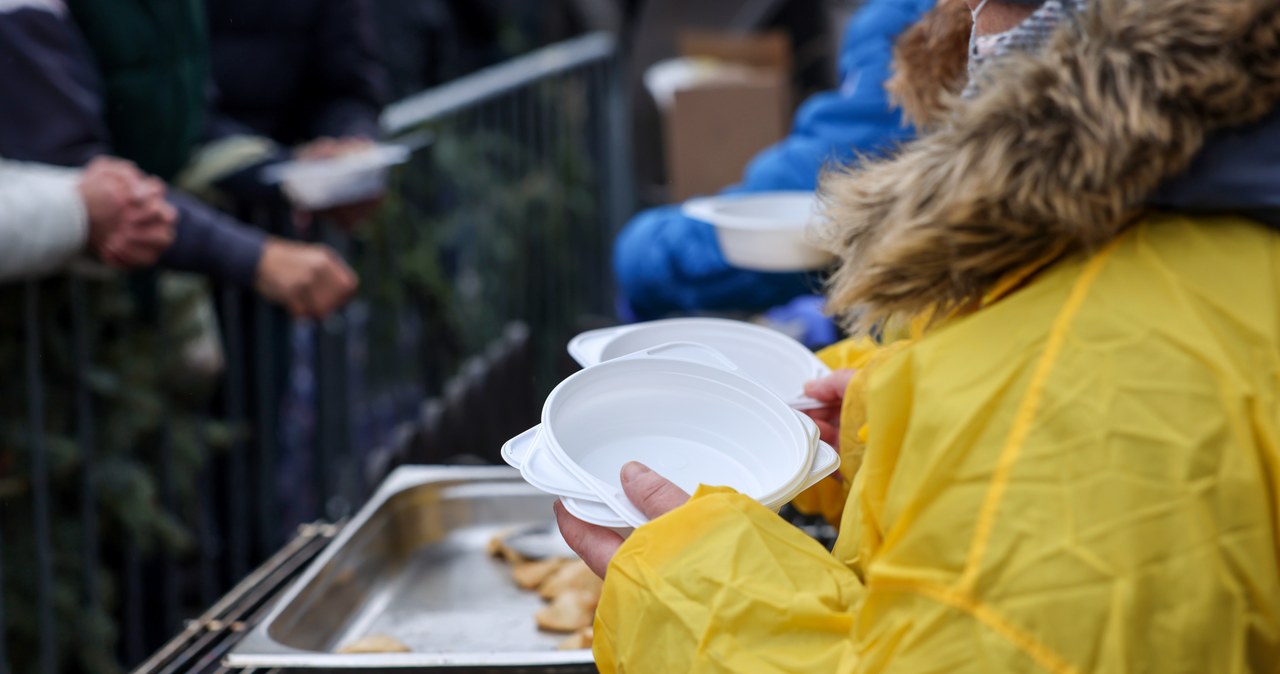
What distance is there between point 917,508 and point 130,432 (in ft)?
7.90

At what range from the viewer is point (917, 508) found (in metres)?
0.93

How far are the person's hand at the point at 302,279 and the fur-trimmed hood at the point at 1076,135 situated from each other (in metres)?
2.28

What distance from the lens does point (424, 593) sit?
1.95m

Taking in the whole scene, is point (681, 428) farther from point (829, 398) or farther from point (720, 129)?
point (720, 129)

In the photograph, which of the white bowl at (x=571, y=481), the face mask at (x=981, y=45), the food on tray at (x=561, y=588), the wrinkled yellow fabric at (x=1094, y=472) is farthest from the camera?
the food on tray at (x=561, y=588)

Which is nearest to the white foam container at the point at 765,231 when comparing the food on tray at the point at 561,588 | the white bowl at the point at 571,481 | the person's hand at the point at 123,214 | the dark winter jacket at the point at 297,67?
the food on tray at the point at 561,588

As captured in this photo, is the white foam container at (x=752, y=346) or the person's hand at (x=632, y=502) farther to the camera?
the white foam container at (x=752, y=346)

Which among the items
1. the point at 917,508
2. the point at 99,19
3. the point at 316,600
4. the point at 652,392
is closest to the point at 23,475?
the point at 99,19

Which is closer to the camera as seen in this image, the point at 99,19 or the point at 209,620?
the point at 209,620

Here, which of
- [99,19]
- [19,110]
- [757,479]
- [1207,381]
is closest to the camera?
[1207,381]

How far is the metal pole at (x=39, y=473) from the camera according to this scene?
2.48 m

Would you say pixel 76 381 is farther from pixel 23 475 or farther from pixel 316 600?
pixel 316 600

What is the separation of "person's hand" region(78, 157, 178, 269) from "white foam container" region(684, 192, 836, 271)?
1.20m

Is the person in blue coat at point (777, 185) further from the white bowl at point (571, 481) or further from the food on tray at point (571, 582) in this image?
the white bowl at point (571, 481)
